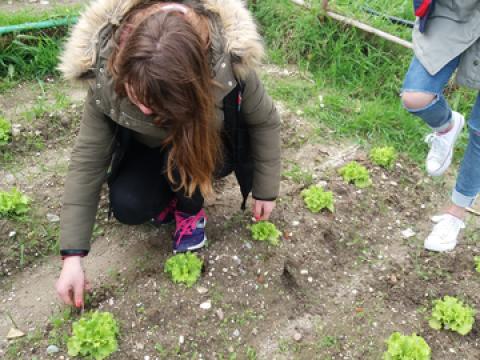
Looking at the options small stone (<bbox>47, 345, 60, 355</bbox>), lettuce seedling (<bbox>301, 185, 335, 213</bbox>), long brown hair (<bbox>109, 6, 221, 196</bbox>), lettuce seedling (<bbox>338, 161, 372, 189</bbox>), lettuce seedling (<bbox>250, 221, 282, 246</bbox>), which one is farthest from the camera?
lettuce seedling (<bbox>338, 161, 372, 189</bbox>)

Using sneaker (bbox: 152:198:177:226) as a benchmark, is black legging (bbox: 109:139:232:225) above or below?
above

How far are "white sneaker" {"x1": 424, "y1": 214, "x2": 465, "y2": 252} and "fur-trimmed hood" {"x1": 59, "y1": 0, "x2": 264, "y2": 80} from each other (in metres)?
1.74

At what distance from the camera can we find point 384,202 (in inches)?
134

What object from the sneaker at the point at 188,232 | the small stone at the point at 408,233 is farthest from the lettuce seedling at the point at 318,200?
the sneaker at the point at 188,232

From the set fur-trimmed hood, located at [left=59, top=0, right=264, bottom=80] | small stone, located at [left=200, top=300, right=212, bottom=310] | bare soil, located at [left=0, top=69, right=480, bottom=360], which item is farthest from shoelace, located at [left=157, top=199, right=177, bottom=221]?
fur-trimmed hood, located at [left=59, top=0, right=264, bottom=80]

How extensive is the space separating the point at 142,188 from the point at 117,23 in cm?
94

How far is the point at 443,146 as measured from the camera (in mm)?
3086

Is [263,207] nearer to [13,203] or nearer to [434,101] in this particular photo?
[434,101]

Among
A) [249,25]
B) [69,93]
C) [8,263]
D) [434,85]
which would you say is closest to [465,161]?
[434,85]

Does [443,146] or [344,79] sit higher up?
[443,146]

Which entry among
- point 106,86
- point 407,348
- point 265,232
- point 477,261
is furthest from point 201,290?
point 477,261

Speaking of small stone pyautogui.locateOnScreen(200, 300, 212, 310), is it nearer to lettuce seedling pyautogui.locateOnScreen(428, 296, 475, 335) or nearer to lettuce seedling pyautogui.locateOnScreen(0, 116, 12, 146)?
lettuce seedling pyautogui.locateOnScreen(428, 296, 475, 335)

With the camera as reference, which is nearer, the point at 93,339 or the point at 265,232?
the point at 93,339

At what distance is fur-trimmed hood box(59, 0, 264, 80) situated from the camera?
1.98 metres
